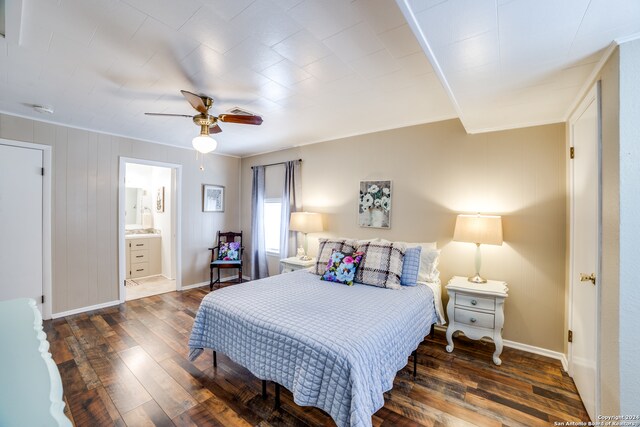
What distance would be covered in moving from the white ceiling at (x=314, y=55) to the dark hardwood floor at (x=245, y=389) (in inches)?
91.1

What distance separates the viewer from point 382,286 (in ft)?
8.65

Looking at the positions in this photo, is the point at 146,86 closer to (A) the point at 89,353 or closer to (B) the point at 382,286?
(A) the point at 89,353

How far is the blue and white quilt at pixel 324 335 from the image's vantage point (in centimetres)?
146

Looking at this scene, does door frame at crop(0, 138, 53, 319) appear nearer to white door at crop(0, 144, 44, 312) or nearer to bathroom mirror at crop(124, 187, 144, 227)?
white door at crop(0, 144, 44, 312)

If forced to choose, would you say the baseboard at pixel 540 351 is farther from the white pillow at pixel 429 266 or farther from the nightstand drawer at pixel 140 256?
the nightstand drawer at pixel 140 256

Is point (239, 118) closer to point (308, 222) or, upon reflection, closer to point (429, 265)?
point (308, 222)

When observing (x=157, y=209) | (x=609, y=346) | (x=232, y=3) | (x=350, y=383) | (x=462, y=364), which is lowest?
(x=462, y=364)

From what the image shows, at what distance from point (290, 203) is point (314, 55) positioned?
282 cm

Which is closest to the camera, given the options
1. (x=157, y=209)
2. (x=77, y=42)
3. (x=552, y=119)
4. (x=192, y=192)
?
(x=77, y=42)

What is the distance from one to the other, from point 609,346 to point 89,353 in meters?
4.07

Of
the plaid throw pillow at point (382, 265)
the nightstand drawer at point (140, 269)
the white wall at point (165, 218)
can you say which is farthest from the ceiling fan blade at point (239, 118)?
the nightstand drawer at point (140, 269)

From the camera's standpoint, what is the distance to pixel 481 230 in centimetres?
262

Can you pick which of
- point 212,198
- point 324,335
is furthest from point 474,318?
point 212,198

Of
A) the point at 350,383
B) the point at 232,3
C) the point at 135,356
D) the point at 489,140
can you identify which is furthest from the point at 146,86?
the point at 489,140
